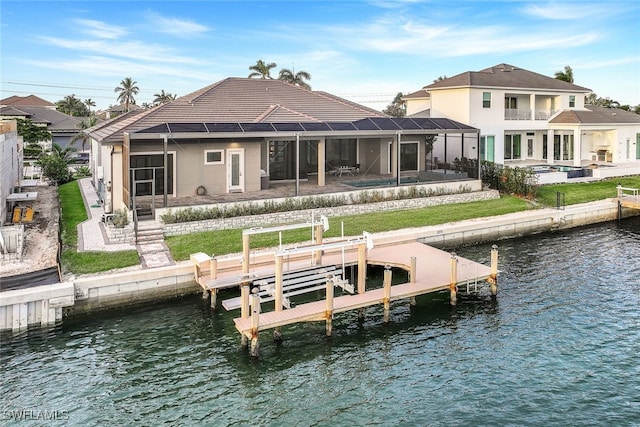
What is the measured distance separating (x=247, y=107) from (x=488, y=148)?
16566 millimetres

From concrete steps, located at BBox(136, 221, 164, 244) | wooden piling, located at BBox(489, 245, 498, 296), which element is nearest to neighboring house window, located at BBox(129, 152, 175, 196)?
concrete steps, located at BBox(136, 221, 164, 244)

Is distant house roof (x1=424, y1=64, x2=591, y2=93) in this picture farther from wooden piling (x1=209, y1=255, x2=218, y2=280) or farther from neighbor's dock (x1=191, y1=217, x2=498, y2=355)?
wooden piling (x1=209, y1=255, x2=218, y2=280)

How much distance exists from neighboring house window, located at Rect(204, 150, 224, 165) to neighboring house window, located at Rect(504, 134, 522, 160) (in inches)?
867

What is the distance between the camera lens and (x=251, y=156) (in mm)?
25422

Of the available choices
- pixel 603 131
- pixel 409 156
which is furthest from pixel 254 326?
pixel 603 131

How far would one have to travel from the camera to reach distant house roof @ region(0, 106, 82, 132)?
60.5m

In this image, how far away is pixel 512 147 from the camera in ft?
122

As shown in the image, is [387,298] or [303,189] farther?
[303,189]

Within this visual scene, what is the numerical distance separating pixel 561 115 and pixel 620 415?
3222 centimetres

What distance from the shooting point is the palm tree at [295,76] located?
5972cm

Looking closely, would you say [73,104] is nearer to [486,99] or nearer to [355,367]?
[486,99]

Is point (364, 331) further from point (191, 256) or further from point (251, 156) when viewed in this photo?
point (251, 156)

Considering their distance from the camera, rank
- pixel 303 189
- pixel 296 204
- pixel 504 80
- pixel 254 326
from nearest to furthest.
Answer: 1. pixel 254 326
2. pixel 296 204
3. pixel 303 189
4. pixel 504 80

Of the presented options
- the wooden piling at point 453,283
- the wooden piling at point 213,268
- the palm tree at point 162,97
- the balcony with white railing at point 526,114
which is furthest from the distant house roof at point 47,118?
the wooden piling at point 453,283
